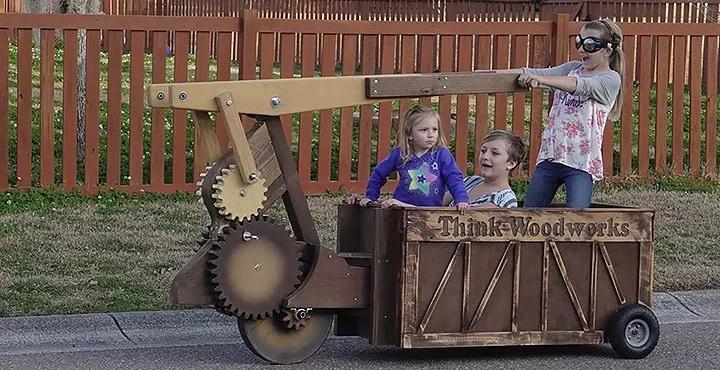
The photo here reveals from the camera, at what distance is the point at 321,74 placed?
440 inches

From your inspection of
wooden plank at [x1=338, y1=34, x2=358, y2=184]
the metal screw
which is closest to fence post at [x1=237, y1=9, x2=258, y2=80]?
wooden plank at [x1=338, y1=34, x2=358, y2=184]

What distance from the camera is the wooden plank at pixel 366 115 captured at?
1115cm

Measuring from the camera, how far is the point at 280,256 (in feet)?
20.3

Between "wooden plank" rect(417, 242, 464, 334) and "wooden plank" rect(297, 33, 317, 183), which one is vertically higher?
"wooden plank" rect(297, 33, 317, 183)

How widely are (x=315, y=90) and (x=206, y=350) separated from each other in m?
1.51

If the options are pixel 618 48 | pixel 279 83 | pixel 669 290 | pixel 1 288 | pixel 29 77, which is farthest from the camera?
pixel 29 77

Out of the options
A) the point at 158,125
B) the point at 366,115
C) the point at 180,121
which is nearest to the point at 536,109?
the point at 366,115

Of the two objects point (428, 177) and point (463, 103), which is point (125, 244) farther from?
point (463, 103)

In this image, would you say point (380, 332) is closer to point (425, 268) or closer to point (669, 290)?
point (425, 268)

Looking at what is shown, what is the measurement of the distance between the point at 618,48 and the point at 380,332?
1908mm

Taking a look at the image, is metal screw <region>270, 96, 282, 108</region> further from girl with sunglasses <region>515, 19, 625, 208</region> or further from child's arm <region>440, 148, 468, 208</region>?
girl with sunglasses <region>515, 19, 625, 208</region>

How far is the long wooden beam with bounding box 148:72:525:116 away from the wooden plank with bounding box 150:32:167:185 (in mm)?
4581

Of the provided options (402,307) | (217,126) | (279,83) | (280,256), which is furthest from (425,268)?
(217,126)

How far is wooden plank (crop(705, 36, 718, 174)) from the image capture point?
11930mm
